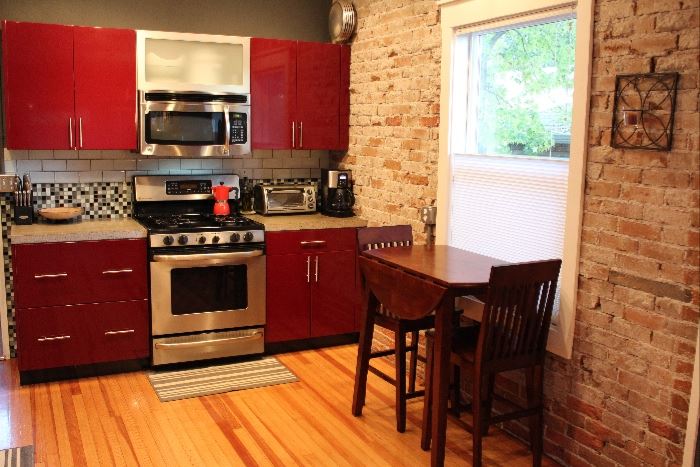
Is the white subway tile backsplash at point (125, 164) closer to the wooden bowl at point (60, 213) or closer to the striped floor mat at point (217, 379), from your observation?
the wooden bowl at point (60, 213)

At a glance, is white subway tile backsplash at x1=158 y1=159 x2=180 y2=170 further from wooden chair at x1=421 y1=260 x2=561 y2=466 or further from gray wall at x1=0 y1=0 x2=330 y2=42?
wooden chair at x1=421 y1=260 x2=561 y2=466

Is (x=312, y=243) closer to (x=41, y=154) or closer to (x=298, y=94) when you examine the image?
(x=298, y=94)

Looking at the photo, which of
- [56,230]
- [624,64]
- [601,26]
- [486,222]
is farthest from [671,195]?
[56,230]

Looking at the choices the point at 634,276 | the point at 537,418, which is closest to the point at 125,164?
the point at 537,418

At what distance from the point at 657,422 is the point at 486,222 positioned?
4.73 feet

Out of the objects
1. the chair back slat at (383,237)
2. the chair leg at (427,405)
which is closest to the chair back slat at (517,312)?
the chair leg at (427,405)

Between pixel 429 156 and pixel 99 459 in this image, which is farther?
pixel 429 156

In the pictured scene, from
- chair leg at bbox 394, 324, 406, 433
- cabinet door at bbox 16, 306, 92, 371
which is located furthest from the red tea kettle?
chair leg at bbox 394, 324, 406, 433

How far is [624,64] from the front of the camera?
3033 mm

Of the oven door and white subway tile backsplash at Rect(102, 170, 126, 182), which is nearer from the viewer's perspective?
the oven door

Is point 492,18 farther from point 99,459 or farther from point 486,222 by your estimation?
point 99,459

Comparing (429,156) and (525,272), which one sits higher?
(429,156)

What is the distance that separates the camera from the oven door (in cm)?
Answer: 456

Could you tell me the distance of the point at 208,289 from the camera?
470 cm
